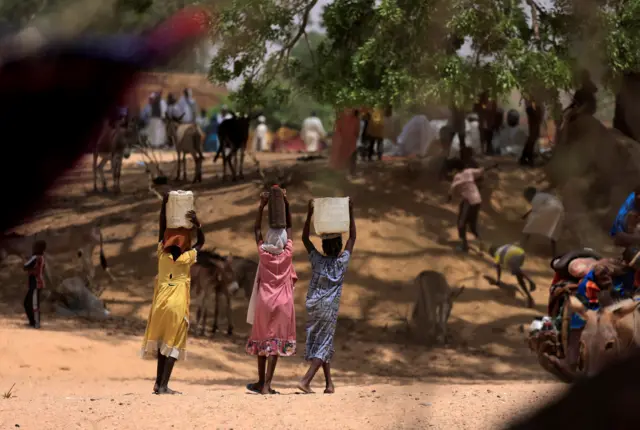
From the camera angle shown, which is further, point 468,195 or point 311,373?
point 468,195

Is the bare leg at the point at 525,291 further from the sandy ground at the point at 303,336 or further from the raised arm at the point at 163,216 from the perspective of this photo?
the raised arm at the point at 163,216

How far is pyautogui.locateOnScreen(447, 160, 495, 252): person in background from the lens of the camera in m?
13.3

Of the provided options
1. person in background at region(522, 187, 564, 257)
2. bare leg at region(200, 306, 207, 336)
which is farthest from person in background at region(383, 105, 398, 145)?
bare leg at region(200, 306, 207, 336)

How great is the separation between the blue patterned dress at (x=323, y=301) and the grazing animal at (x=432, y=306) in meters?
4.28

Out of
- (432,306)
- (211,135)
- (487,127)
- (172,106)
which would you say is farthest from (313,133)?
(172,106)

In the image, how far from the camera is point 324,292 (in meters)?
7.28

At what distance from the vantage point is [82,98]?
31.2 inches

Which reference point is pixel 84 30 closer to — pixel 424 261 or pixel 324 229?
pixel 324 229

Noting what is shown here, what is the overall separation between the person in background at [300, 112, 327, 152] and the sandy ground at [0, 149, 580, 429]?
5281 mm

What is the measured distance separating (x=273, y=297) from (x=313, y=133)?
693 inches

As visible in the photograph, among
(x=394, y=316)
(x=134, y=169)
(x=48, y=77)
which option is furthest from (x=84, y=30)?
(x=134, y=169)

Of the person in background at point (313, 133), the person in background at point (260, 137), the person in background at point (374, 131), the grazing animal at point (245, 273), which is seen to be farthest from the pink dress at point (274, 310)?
the person in background at point (260, 137)

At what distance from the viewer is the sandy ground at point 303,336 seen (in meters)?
6.41

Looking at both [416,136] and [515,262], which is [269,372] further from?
[416,136]
